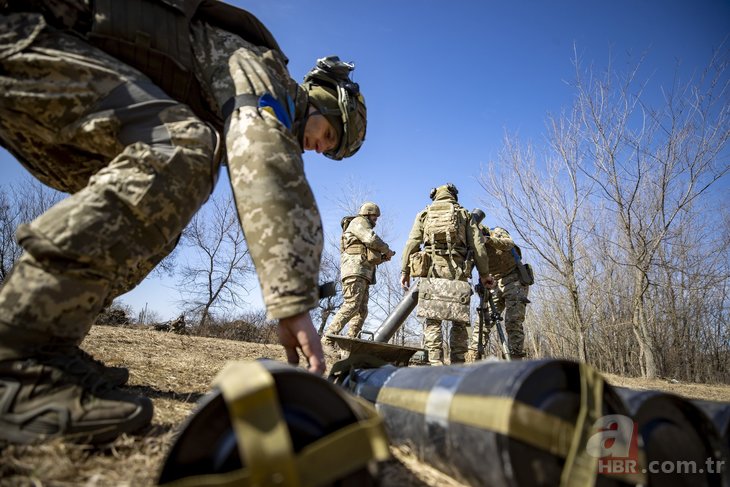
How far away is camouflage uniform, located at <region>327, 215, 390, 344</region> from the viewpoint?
6.89m

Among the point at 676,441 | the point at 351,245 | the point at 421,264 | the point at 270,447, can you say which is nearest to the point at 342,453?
the point at 270,447

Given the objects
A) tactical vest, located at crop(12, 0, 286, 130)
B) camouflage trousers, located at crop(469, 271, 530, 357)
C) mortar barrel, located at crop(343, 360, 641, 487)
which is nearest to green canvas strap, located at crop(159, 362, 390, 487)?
mortar barrel, located at crop(343, 360, 641, 487)

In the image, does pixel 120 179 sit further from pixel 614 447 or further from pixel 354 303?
pixel 354 303

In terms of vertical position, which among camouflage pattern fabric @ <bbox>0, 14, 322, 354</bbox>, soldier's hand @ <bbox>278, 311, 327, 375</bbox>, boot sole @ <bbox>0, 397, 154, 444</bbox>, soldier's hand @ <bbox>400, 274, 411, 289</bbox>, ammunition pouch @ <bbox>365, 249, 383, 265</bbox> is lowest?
boot sole @ <bbox>0, 397, 154, 444</bbox>

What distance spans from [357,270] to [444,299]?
5.96ft

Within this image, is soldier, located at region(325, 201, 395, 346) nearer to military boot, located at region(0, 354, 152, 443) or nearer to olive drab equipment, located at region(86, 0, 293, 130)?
olive drab equipment, located at region(86, 0, 293, 130)

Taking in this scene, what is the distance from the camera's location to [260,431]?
0.56 metres

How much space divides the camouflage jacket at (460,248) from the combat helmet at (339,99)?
4.48 meters

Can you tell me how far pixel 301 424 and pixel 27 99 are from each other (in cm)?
125

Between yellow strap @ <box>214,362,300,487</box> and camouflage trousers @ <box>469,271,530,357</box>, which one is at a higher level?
camouflage trousers @ <box>469,271,530,357</box>

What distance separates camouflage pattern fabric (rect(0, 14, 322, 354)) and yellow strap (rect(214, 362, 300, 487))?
51cm

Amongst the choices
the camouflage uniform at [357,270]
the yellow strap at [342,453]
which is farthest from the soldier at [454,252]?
the yellow strap at [342,453]

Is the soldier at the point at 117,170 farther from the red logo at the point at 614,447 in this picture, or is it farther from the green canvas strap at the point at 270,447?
the red logo at the point at 614,447

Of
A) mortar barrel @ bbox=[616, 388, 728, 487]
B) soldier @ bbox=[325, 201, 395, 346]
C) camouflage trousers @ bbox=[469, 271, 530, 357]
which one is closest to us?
mortar barrel @ bbox=[616, 388, 728, 487]
